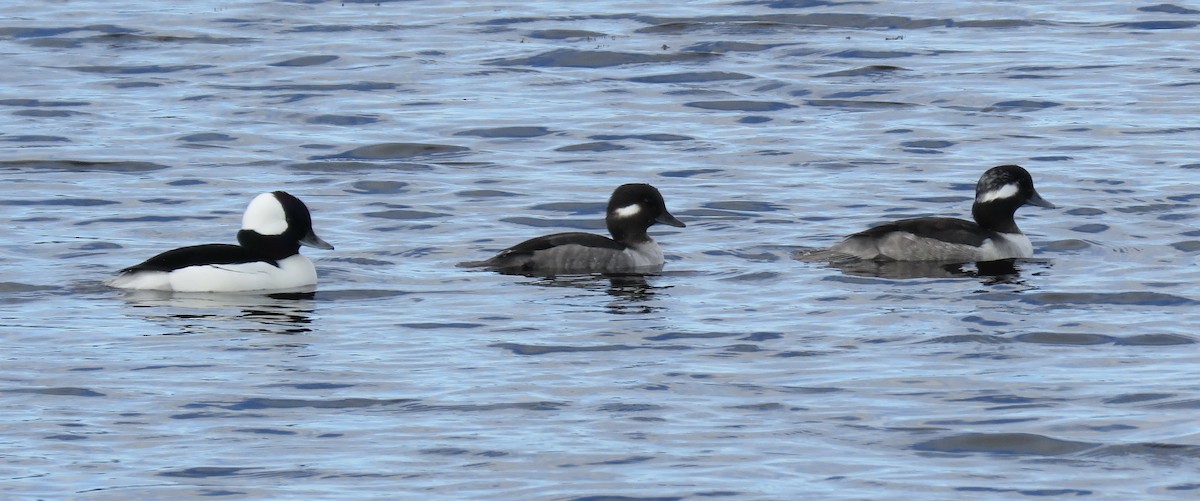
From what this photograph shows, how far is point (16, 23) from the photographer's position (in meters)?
29.4

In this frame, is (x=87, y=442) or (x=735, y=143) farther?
(x=735, y=143)

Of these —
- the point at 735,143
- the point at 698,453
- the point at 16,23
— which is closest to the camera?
the point at 698,453

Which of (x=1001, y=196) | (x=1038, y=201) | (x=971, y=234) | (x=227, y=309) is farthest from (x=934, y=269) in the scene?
(x=227, y=309)

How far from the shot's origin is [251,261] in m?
15.4

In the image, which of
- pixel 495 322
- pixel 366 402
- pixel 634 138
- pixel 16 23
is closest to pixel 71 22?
pixel 16 23

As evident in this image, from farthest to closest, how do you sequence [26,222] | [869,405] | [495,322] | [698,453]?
1. [26,222]
2. [495,322]
3. [869,405]
4. [698,453]

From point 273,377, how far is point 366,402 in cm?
85

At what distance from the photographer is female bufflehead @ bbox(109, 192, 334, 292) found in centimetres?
1486

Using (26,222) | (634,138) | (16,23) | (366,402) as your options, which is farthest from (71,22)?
(366,402)

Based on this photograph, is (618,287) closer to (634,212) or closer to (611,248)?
(611,248)

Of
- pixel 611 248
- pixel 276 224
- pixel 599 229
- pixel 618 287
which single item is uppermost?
pixel 276 224

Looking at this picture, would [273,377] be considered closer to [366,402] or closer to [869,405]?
[366,402]

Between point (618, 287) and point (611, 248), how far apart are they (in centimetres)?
63

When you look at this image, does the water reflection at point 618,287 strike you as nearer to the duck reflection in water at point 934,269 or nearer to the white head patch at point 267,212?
the duck reflection in water at point 934,269
